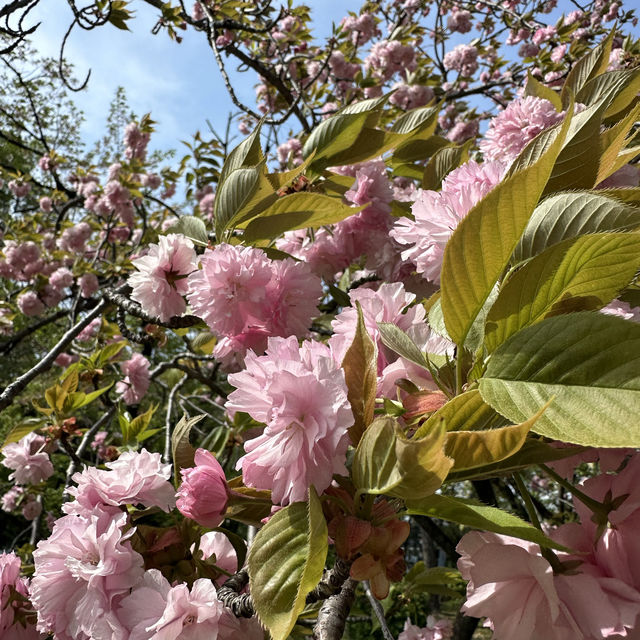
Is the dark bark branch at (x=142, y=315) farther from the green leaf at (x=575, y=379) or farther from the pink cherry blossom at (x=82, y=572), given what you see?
the green leaf at (x=575, y=379)

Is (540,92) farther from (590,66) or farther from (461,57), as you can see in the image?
(461,57)

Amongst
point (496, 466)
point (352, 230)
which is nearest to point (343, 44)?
point (352, 230)

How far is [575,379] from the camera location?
366 mm

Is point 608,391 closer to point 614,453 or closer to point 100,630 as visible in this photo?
point 614,453

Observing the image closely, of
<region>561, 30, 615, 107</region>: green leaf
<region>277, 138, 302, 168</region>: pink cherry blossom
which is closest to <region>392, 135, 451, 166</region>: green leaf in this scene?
<region>561, 30, 615, 107</region>: green leaf

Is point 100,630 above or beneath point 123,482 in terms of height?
beneath

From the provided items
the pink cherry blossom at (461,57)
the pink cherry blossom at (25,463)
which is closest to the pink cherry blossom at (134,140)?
the pink cherry blossom at (461,57)

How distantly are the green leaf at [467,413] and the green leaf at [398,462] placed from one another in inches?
1.6

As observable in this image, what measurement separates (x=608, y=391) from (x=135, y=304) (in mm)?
1087

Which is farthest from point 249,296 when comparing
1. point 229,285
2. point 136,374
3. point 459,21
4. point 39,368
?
point 459,21

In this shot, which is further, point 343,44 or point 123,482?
point 343,44

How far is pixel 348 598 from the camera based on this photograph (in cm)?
60

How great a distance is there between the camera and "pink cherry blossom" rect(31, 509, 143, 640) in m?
0.55

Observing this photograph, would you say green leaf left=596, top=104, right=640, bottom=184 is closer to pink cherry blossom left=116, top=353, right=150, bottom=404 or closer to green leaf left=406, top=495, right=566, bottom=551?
green leaf left=406, top=495, right=566, bottom=551
